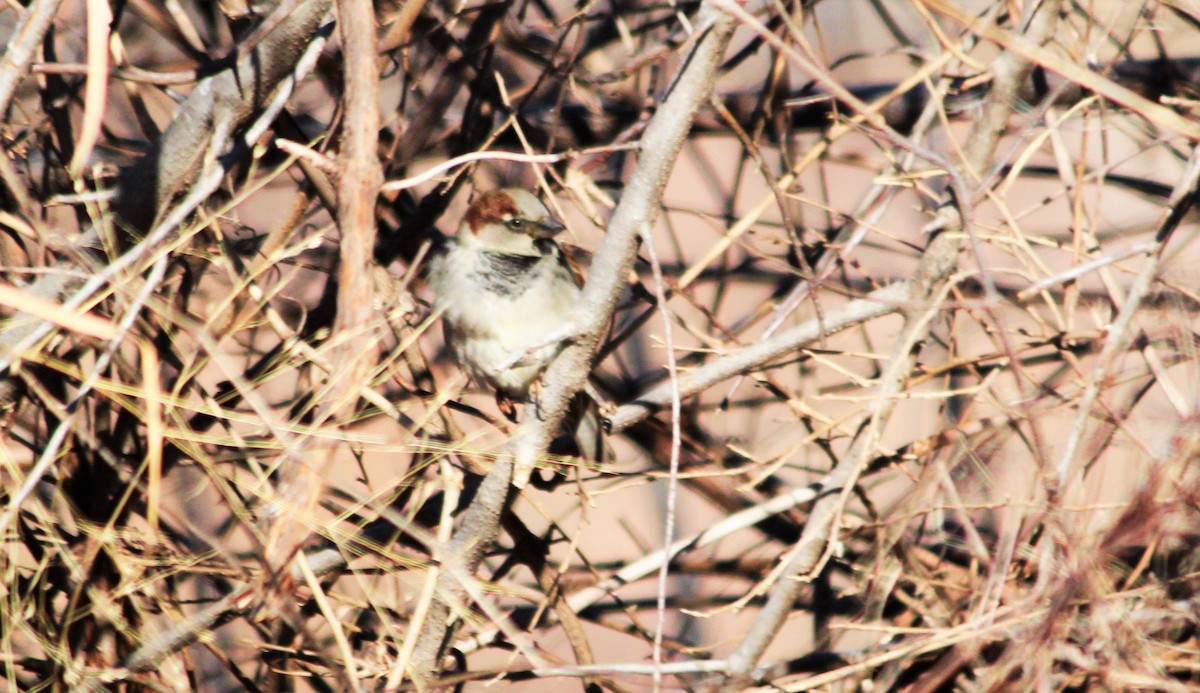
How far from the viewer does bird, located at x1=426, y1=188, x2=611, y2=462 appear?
7.99ft

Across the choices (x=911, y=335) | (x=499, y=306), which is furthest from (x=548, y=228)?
(x=911, y=335)

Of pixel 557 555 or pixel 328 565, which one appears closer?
pixel 328 565

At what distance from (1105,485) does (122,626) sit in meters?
1.90

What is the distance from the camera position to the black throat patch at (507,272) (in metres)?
2.46

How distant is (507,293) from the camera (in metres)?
2.46

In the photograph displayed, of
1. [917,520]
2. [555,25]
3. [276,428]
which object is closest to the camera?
[276,428]

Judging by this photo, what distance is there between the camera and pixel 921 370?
2.44 m

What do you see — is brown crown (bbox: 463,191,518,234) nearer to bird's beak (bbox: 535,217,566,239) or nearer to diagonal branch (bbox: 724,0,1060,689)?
bird's beak (bbox: 535,217,566,239)

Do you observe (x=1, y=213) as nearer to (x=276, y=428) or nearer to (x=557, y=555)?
(x=276, y=428)

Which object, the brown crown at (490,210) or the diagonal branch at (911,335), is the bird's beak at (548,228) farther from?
the diagonal branch at (911,335)

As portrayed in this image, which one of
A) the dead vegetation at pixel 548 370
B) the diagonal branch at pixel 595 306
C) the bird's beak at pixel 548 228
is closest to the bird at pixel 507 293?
the bird's beak at pixel 548 228

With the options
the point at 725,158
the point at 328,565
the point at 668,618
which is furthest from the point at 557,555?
the point at 725,158

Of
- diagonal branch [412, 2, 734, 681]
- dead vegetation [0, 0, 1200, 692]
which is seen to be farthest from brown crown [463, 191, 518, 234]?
diagonal branch [412, 2, 734, 681]

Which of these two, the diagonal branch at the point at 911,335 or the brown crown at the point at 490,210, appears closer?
the diagonal branch at the point at 911,335
